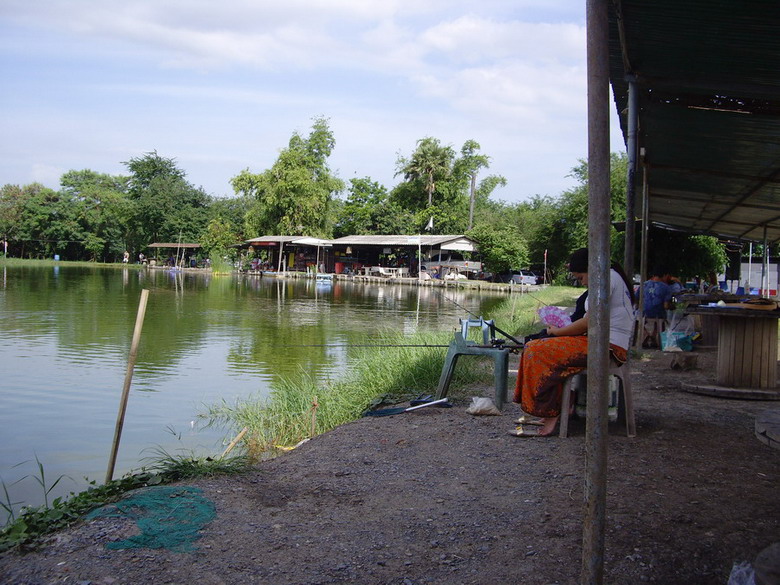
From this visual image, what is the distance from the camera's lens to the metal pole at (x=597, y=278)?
101 inches

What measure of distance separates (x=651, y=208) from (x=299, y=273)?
131ft

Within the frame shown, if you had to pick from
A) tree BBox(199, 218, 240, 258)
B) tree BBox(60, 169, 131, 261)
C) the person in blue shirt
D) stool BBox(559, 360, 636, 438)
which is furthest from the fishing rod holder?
tree BBox(60, 169, 131, 261)

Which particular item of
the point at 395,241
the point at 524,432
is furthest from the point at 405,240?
the point at 524,432

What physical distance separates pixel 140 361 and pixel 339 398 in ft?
19.8

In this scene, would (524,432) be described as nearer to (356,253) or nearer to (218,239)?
(356,253)

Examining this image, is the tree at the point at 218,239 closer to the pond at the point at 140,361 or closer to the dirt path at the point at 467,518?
the pond at the point at 140,361

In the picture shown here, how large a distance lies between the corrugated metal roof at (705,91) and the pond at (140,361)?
16.7ft

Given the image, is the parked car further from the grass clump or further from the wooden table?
the grass clump

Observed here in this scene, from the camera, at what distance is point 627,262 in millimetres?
9086

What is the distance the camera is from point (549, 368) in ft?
16.6

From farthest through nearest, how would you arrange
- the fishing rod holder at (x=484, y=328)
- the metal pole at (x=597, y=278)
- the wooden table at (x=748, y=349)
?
the fishing rod holder at (x=484, y=328)
the wooden table at (x=748, y=349)
the metal pole at (x=597, y=278)

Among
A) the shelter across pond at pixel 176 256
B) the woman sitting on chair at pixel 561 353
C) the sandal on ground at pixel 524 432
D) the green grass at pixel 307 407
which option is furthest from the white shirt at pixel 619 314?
the shelter across pond at pixel 176 256

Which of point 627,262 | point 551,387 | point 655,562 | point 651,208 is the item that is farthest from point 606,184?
point 651,208

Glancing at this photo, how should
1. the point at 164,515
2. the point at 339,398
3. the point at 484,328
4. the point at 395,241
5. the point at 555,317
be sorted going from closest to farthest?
the point at 164,515, the point at 555,317, the point at 484,328, the point at 339,398, the point at 395,241
